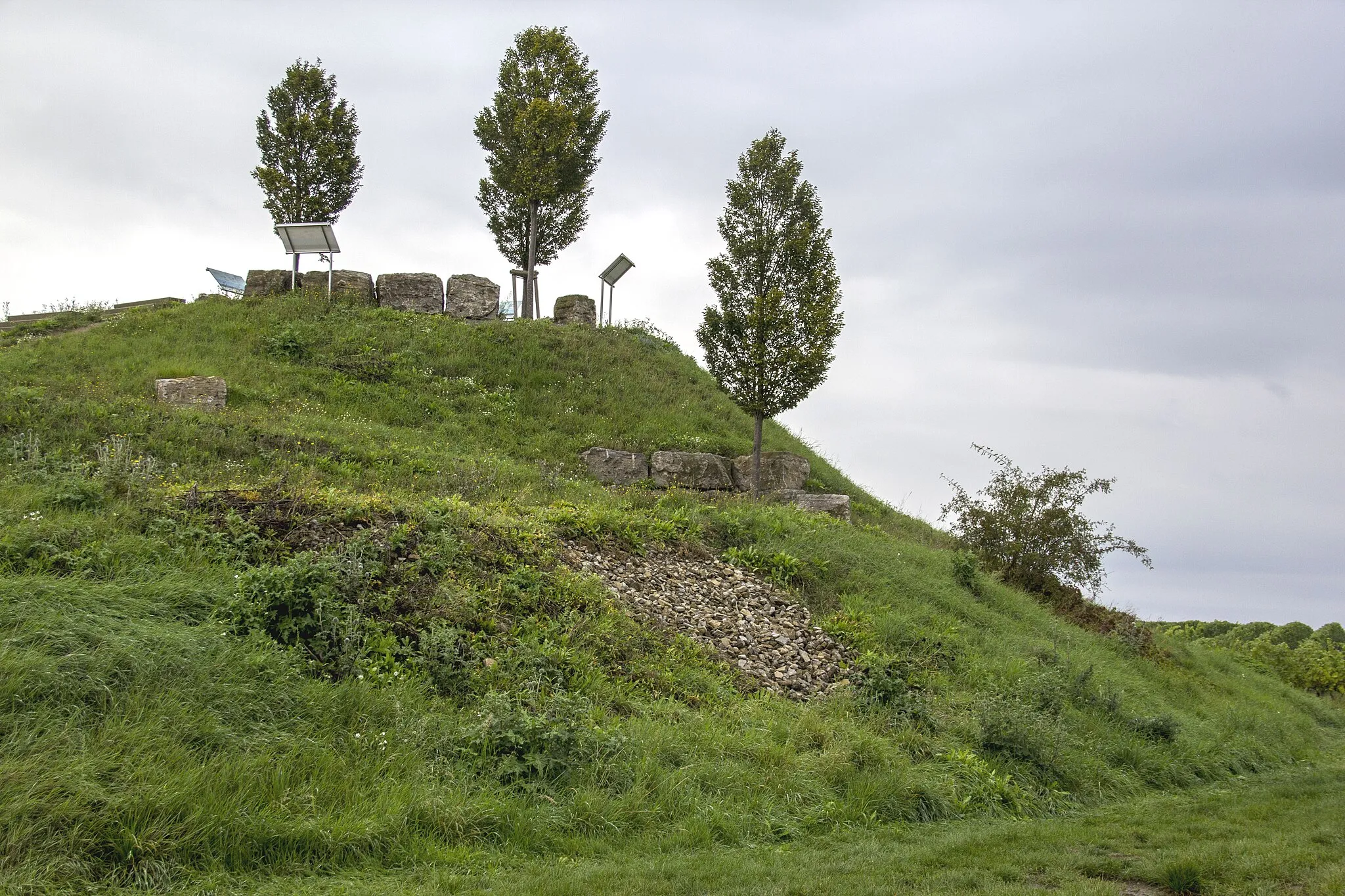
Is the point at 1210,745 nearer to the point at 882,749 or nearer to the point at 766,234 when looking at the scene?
the point at 882,749

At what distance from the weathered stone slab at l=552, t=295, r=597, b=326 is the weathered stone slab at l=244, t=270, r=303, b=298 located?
6.77m

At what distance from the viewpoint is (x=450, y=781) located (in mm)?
5902

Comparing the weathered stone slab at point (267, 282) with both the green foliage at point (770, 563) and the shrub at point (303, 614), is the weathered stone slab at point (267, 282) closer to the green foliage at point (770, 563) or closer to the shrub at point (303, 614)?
the green foliage at point (770, 563)

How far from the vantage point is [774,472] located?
19.8 meters

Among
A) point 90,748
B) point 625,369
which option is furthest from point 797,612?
point 625,369

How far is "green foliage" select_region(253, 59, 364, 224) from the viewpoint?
93.7 feet

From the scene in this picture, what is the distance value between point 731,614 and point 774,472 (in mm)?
9349

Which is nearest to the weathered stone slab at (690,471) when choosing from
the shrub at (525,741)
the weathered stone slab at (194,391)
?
the weathered stone slab at (194,391)

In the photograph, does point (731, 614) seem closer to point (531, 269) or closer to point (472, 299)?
point (472, 299)

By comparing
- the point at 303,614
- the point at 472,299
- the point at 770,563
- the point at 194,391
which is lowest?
the point at 303,614

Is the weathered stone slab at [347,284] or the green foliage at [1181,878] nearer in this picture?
the green foliage at [1181,878]

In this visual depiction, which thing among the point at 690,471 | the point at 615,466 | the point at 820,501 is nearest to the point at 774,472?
the point at 820,501

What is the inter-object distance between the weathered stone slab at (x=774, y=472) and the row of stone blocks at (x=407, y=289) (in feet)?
32.7

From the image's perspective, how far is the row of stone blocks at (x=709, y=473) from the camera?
59.2 feet
